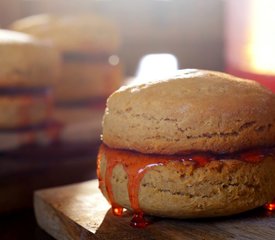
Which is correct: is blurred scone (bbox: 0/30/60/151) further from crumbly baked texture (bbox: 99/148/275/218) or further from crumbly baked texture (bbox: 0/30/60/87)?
crumbly baked texture (bbox: 99/148/275/218)

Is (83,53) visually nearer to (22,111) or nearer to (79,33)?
(79,33)

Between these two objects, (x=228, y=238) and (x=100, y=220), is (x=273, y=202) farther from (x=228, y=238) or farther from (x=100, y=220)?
(x=100, y=220)

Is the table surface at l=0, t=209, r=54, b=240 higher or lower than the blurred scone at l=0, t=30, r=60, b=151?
lower

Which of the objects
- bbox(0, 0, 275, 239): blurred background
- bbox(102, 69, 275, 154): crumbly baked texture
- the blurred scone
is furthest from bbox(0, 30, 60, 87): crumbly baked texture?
bbox(102, 69, 275, 154): crumbly baked texture

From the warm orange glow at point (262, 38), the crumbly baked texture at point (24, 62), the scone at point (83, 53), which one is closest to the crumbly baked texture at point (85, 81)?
the scone at point (83, 53)

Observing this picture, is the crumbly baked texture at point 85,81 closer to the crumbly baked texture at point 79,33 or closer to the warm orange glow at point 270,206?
the crumbly baked texture at point 79,33
